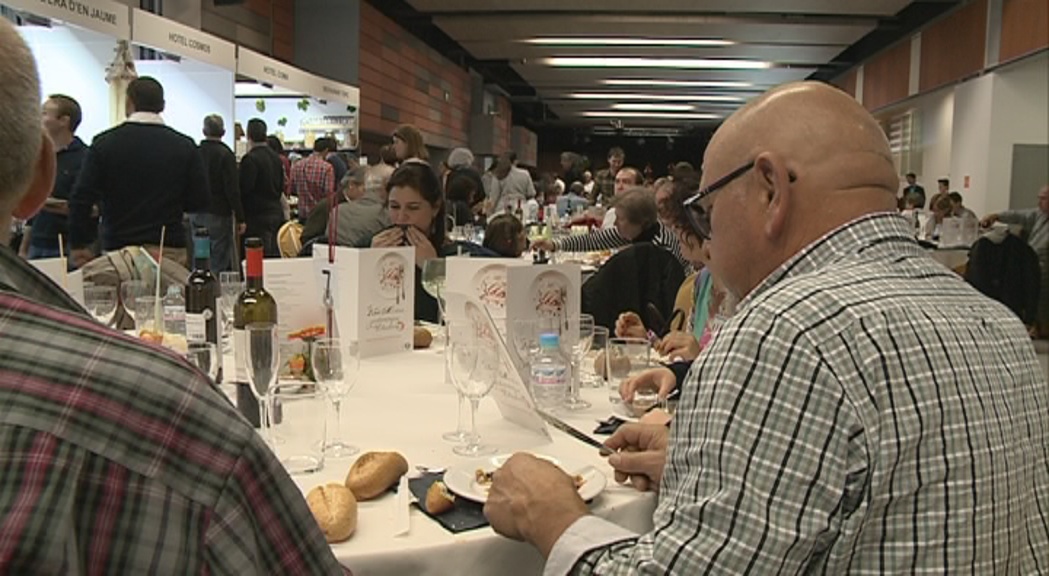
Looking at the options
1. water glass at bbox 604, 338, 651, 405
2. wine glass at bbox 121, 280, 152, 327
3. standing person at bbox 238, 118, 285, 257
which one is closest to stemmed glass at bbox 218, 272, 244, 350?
wine glass at bbox 121, 280, 152, 327

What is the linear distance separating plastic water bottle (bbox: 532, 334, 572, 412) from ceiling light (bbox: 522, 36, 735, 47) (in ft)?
42.3

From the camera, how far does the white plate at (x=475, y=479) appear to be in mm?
1421

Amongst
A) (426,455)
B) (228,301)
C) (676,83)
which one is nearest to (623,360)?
(426,455)

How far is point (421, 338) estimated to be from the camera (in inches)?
108

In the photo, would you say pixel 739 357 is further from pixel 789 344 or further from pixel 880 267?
pixel 880 267

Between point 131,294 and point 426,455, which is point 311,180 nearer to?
point 131,294

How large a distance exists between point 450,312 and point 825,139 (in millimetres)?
1168

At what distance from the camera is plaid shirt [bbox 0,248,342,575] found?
0.68 m

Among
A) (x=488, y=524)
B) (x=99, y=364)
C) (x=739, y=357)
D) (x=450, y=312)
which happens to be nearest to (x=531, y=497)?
(x=488, y=524)

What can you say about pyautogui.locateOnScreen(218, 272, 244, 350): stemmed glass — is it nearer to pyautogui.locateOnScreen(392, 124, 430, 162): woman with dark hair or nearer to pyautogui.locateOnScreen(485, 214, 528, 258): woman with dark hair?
pyautogui.locateOnScreen(485, 214, 528, 258): woman with dark hair

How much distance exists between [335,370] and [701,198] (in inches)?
29.0

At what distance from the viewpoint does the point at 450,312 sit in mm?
2160

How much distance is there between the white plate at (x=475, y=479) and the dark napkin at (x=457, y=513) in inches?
0.7

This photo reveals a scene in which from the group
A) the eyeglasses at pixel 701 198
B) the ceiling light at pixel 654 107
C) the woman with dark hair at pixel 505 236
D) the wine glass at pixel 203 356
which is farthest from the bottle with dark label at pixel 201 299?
the ceiling light at pixel 654 107
